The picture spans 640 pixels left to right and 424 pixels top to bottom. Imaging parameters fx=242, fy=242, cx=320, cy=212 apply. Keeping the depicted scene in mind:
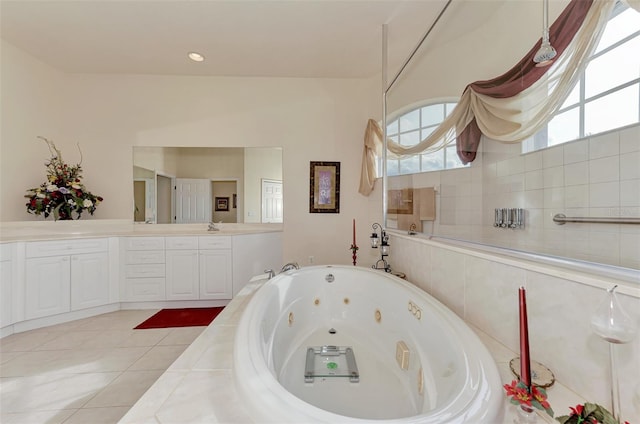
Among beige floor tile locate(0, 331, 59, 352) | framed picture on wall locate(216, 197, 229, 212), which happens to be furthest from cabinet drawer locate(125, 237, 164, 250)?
beige floor tile locate(0, 331, 59, 352)

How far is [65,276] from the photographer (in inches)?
89.7

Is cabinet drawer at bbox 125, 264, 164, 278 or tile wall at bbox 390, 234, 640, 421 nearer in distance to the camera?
tile wall at bbox 390, 234, 640, 421

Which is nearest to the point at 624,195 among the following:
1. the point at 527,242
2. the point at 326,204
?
the point at 527,242

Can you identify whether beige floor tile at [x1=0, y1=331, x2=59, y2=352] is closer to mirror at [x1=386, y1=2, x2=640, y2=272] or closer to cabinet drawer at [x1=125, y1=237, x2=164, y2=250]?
cabinet drawer at [x1=125, y1=237, x2=164, y2=250]

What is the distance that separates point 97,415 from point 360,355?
4.69 feet

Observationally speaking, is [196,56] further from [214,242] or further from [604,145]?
[604,145]

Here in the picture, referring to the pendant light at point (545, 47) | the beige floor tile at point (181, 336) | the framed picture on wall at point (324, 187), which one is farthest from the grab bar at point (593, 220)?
the beige floor tile at point (181, 336)

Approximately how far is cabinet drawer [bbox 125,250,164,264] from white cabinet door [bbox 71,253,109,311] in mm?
195

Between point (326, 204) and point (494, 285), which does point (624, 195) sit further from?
point (326, 204)

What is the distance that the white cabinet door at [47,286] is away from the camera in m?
2.12

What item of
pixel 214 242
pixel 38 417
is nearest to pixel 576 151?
pixel 214 242

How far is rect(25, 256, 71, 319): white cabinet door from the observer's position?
2.12m

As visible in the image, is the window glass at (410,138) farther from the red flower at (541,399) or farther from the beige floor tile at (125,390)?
the beige floor tile at (125,390)

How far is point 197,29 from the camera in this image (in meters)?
2.22
